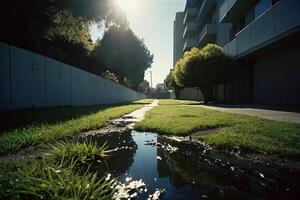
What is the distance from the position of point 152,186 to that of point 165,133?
3.44m

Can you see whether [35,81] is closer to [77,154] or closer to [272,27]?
[77,154]

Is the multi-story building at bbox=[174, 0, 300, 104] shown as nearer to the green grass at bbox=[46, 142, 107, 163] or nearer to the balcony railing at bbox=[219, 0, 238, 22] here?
the balcony railing at bbox=[219, 0, 238, 22]

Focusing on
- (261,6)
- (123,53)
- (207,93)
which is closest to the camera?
(261,6)

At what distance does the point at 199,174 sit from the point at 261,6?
57.7 feet

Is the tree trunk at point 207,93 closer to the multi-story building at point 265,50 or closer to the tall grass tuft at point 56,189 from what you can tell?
the multi-story building at point 265,50

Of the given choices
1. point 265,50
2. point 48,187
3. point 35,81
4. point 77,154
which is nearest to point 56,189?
point 48,187

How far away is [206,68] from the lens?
21.8 m

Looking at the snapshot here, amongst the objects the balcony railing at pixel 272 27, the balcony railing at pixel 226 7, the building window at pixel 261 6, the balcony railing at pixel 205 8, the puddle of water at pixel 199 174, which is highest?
the balcony railing at pixel 205 8

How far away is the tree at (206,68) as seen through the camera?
21188mm

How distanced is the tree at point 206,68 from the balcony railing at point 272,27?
6.47 feet

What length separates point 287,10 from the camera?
1215cm

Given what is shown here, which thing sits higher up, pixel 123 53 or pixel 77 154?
pixel 123 53

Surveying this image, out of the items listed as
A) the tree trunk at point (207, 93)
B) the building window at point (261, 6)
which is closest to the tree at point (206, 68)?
the tree trunk at point (207, 93)

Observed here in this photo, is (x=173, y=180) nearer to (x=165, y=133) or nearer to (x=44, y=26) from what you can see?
(x=165, y=133)
